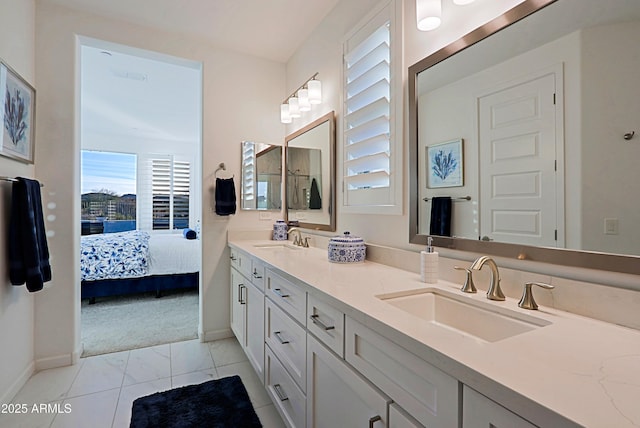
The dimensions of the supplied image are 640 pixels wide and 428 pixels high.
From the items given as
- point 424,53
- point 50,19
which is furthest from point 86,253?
point 424,53

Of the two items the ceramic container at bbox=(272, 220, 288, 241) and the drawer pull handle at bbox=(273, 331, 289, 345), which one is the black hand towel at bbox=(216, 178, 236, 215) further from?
the drawer pull handle at bbox=(273, 331, 289, 345)

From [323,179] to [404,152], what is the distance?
0.90 metres

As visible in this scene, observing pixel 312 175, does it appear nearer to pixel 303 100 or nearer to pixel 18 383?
Result: pixel 303 100

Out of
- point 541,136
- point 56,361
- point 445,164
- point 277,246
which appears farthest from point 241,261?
point 541,136

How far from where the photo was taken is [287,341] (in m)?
1.49

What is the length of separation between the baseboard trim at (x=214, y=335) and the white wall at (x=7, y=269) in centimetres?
113

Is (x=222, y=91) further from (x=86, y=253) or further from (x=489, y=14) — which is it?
(x=86, y=253)

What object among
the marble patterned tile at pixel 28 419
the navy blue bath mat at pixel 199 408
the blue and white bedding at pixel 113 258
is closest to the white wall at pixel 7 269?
the marble patterned tile at pixel 28 419

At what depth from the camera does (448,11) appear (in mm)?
1371

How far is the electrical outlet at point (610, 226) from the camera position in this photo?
85cm

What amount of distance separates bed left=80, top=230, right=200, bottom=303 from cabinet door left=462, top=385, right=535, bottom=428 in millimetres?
4048

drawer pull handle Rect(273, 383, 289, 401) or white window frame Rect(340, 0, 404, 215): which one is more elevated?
white window frame Rect(340, 0, 404, 215)

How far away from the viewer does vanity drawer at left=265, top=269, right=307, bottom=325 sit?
1.34 m

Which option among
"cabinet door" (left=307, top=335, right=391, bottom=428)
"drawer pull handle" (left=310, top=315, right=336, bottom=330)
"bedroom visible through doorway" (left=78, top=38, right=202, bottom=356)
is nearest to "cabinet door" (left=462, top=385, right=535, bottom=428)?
"cabinet door" (left=307, top=335, right=391, bottom=428)
